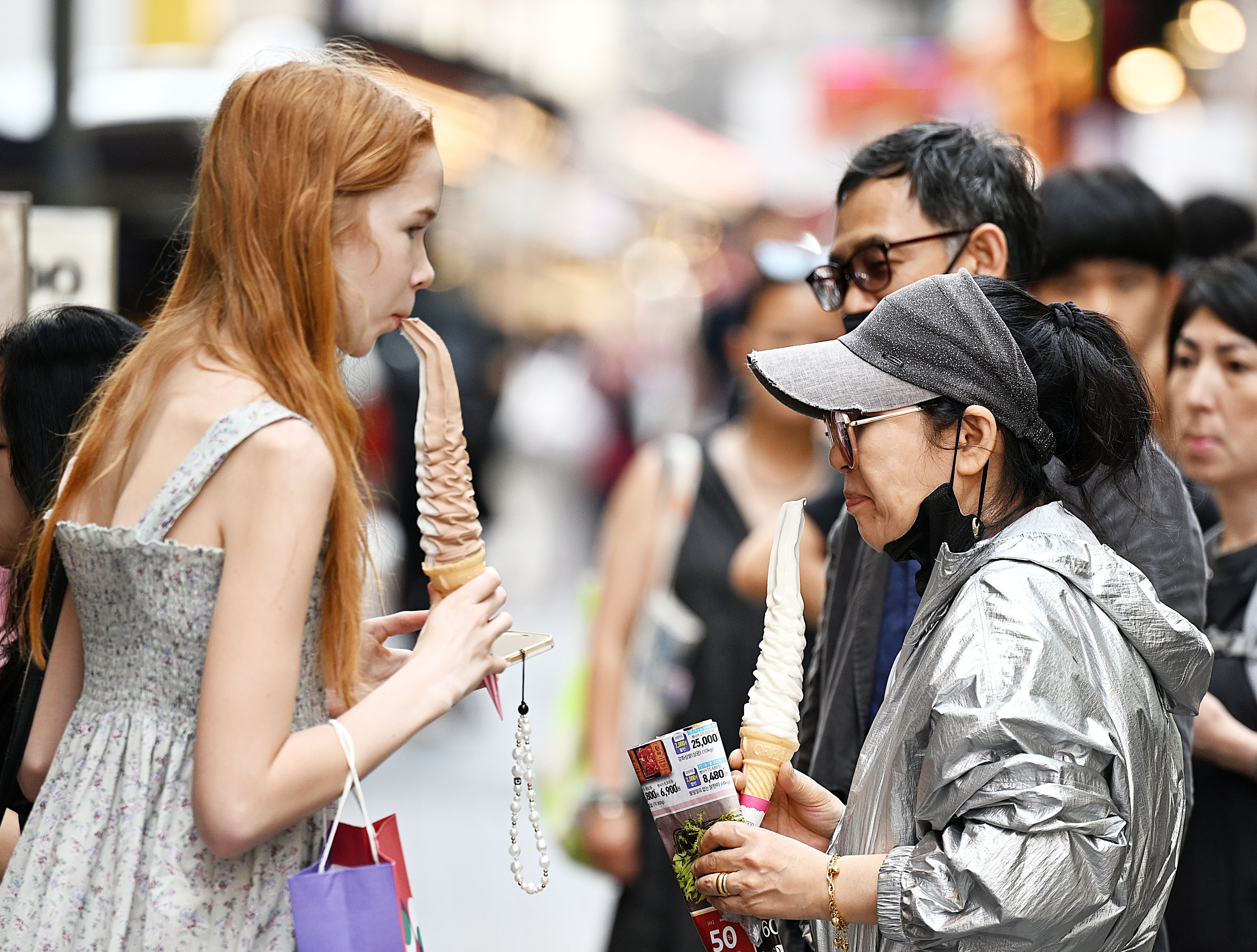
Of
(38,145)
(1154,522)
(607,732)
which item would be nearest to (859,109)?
(38,145)

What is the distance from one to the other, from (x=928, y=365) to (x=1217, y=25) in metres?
10.2

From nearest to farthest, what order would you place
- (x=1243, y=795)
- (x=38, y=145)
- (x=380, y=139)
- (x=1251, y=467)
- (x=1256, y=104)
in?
1. (x=380, y=139)
2. (x=1243, y=795)
3. (x=1251, y=467)
4. (x=38, y=145)
5. (x=1256, y=104)

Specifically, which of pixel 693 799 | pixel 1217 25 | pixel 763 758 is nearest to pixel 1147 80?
pixel 1217 25

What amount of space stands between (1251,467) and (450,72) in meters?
10.6

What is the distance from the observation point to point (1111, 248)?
3418 millimetres

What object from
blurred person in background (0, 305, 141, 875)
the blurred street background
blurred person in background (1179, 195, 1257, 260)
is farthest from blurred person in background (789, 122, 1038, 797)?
blurred person in background (1179, 195, 1257, 260)

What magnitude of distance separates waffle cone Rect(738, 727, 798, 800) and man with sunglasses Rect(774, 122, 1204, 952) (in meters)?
0.45

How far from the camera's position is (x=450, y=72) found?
1248 cm

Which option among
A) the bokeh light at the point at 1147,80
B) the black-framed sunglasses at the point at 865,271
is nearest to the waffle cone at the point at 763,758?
the black-framed sunglasses at the point at 865,271

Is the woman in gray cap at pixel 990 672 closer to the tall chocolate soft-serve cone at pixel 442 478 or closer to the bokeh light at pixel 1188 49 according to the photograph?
the tall chocolate soft-serve cone at pixel 442 478

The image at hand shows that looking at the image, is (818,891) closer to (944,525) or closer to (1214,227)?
(944,525)

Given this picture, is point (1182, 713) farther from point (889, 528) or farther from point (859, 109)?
point (859, 109)

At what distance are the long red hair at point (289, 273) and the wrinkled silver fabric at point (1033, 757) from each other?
2.90ft

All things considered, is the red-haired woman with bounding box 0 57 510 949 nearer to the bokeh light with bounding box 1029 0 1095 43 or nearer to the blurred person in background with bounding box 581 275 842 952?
the blurred person in background with bounding box 581 275 842 952
